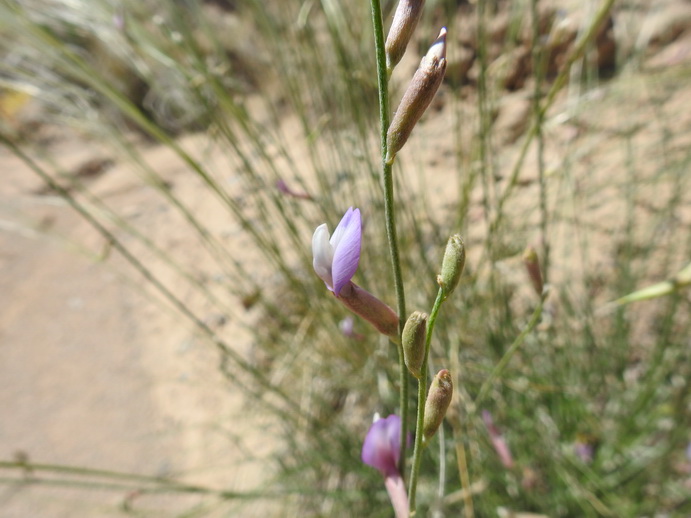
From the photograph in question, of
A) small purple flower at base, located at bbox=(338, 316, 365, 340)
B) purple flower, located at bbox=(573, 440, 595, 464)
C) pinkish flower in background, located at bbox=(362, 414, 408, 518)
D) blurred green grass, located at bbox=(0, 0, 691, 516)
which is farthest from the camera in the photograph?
purple flower, located at bbox=(573, 440, 595, 464)

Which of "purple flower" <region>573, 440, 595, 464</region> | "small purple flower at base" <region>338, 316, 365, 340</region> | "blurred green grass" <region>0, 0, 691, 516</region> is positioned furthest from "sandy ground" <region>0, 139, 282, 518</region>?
"purple flower" <region>573, 440, 595, 464</region>

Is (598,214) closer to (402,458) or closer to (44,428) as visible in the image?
(402,458)

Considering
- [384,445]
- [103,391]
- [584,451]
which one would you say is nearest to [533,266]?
[384,445]

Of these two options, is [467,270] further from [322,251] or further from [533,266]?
[322,251]

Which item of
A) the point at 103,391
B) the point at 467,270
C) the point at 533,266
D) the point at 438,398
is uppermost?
the point at 103,391

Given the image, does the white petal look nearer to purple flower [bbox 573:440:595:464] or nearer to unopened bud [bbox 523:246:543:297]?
unopened bud [bbox 523:246:543:297]

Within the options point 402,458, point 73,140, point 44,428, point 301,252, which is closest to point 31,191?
point 73,140

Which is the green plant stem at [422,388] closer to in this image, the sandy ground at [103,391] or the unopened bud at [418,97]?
the unopened bud at [418,97]
